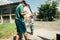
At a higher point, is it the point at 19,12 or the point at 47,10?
the point at 47,10

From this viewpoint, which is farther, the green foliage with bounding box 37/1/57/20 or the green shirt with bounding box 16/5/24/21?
the green foliage with bounding box 37/1/57/20

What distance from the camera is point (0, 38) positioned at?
9.87 metres

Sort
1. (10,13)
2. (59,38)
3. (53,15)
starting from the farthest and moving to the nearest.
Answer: (53,15)
(10,13)
(59,38)

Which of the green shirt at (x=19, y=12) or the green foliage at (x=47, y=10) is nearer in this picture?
the green shirt at (x=19, y=12)

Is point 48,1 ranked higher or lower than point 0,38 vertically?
higher

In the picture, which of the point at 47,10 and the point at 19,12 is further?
the point at 47,10

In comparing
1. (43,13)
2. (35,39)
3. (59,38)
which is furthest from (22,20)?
(43,13)

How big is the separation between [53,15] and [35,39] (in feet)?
183

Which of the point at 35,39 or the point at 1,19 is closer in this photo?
the point at 35,39

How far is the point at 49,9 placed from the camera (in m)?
65.2

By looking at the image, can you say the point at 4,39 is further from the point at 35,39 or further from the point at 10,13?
the point at 10,13

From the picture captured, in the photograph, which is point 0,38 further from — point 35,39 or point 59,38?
point 59,38

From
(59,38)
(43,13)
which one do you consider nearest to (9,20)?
(43,13)

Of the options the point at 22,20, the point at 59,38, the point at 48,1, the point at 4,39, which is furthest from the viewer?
the point at 48,1
